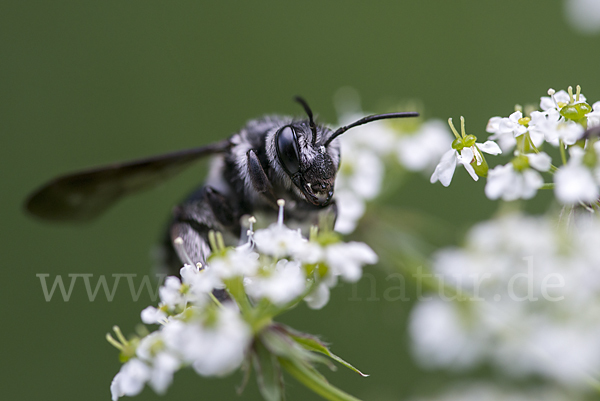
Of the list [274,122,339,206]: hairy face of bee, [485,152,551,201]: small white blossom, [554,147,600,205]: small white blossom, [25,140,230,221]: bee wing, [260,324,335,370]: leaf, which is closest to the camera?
[554,147,600,205]: small white blossom

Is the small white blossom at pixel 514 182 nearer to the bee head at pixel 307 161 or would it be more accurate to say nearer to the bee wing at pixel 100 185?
the bee head at pixel 307 161

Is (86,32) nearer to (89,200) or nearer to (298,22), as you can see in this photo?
(298,22)

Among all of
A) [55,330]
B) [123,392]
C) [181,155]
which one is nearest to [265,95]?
[55,330]

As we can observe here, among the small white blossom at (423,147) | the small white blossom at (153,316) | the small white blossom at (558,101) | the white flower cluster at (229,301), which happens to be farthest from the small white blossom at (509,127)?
the small white blossom at (153,316)

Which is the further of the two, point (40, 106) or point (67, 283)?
point (40, 106)

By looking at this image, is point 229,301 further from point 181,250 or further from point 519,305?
point 519,305

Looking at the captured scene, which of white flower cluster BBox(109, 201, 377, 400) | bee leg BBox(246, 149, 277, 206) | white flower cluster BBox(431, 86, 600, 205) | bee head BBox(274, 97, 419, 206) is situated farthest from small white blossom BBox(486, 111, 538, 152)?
bee leg BBox(246, 149, 277, 206)

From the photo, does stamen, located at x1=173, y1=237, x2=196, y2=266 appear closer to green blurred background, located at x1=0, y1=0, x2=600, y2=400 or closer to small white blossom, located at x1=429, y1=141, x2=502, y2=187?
small white blossom, located at x1=429, y1=141, x2=502, y2=187
